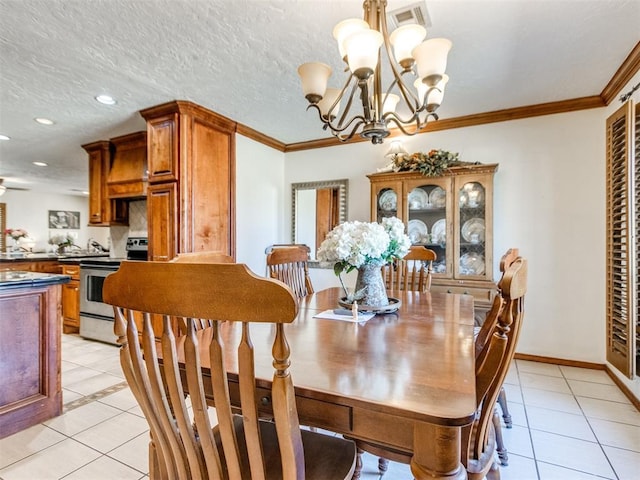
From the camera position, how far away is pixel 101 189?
4.00 m

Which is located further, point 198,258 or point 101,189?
point 101,189

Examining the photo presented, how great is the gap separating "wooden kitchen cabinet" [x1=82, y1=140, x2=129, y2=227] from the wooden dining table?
3511mm

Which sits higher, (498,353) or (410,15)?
(410,15)

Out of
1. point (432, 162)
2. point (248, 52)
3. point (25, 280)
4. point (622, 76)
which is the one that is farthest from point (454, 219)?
point (25, 280)

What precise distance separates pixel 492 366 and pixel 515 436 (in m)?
1.45

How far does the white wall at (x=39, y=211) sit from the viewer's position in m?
7.32

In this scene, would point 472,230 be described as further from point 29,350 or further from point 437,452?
point 29,350

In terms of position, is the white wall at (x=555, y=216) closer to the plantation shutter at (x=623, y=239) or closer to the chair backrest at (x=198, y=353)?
the plantation shutter at (x=623, y=239)

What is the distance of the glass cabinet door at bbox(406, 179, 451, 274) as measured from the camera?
3152mm

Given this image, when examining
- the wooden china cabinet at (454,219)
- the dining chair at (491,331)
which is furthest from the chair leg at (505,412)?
the wooden china cabinet at (454,219)

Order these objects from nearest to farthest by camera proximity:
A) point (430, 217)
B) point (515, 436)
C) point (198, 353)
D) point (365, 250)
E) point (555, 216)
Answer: point (198, 353) < point (365, 250) < point (515, 436) < point (555, 216) < point (430, 217)

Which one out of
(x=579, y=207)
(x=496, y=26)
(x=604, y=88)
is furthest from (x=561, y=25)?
(x=579, y=207)

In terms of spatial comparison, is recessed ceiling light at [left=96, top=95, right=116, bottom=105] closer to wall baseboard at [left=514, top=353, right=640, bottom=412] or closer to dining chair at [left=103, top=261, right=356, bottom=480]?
dining chair at [left=103, top=261, right=356, bottom=480]

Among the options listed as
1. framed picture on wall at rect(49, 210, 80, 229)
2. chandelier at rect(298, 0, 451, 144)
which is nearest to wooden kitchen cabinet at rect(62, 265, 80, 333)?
chandelier at rect(298, 0, 451, 144)
